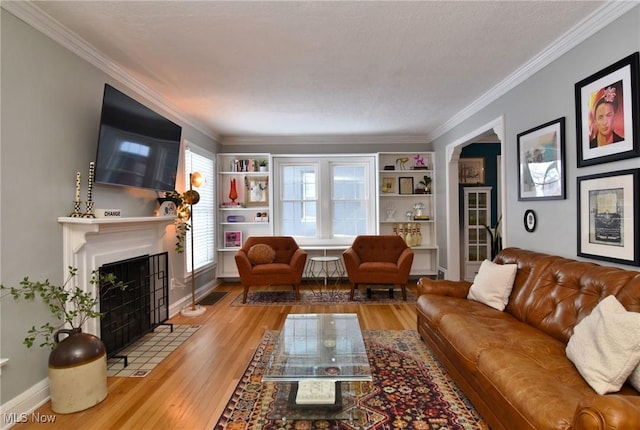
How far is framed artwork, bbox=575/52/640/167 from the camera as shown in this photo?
1983 mm

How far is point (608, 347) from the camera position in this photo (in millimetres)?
1503

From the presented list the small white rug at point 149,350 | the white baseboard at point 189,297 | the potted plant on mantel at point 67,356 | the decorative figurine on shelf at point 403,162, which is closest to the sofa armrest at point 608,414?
the potted plant on mantel at point 67,356

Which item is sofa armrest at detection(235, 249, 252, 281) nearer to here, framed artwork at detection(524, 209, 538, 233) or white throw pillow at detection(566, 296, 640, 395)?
framed artwork at detection(524, 209, 538, 233)

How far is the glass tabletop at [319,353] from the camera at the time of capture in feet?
6.20

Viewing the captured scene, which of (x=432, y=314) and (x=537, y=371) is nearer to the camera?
(x=537, y=371)

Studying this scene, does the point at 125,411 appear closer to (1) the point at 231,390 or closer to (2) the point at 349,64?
(1) the point at 231,390

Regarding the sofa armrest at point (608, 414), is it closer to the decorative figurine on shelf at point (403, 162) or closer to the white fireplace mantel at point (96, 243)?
the white fireplace mantel at point (96, 243)

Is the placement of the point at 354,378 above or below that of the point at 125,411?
above

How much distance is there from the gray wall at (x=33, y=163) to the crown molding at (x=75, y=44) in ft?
0.16

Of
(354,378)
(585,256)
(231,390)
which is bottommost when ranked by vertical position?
(231,390)

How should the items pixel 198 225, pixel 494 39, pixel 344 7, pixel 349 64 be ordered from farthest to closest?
pixel 198 225, pixel 349 64, pixel 494 39, pixel 344 7

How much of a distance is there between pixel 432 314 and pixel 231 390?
164 centimetres

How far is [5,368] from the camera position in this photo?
1.90m

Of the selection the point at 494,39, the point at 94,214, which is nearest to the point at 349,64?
the point at 494,39
